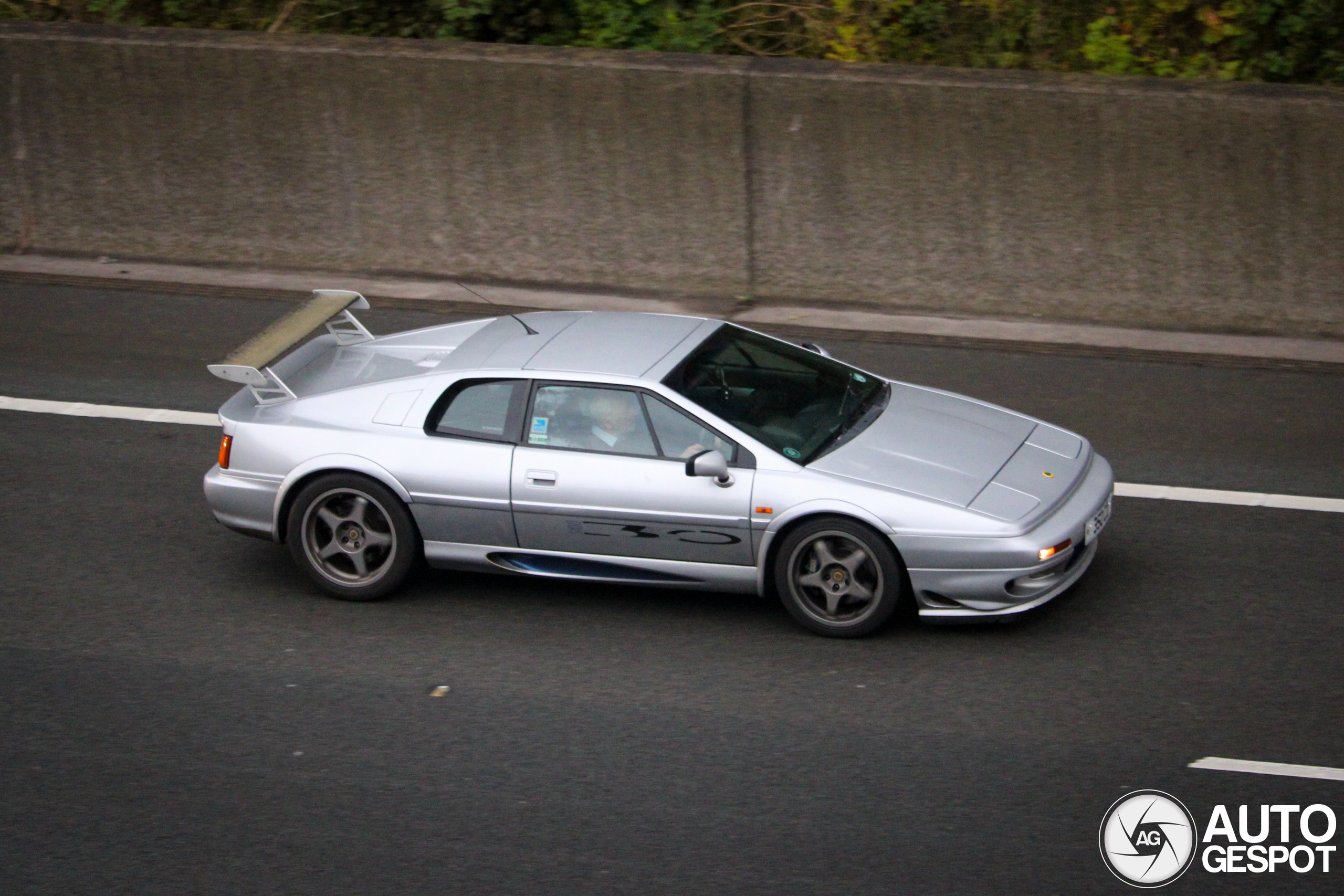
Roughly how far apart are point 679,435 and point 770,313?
197 inches

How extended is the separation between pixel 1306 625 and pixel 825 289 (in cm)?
565

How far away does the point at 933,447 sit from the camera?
7270mm

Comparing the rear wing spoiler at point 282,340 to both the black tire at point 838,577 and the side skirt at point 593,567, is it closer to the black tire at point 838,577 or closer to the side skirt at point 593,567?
the side skirt at point 593,567

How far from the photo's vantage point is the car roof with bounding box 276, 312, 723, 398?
736 cm

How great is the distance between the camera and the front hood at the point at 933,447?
690 cm

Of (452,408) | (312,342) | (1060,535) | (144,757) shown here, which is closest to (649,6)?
(312,342)

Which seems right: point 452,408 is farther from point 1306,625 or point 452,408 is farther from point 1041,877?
point 1306,625

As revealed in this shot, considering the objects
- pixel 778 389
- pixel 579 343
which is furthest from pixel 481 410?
pixel 778 389

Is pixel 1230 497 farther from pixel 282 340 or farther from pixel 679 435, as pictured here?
pixel 282 340

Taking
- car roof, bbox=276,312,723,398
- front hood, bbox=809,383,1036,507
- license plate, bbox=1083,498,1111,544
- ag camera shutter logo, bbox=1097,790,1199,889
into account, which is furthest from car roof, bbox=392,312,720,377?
ag camera shutter logo, bbox=1097,790,1199,889

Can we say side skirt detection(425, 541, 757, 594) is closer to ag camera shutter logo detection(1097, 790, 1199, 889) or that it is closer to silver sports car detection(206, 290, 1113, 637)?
silver sports car detection(206, 290, 1113, 637)

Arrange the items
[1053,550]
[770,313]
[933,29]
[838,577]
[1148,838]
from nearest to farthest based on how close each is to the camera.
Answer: [1148,838], [1053,550], [838,577], [770,313], [933,29]

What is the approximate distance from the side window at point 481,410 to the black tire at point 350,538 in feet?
1.54

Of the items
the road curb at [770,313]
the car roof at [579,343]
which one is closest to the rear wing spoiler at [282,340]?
the car roof at [579,343]
